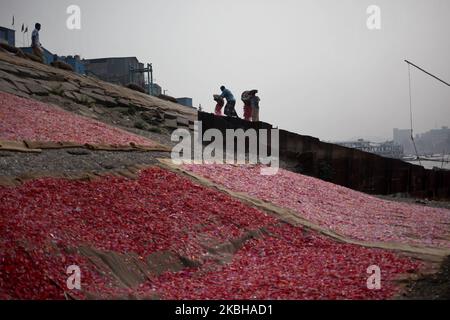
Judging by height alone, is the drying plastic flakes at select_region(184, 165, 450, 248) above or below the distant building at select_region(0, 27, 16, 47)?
below

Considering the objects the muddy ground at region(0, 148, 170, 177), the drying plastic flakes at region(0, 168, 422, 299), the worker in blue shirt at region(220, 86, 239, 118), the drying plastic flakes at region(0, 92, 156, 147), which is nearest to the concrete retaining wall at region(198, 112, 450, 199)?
the worker in blue shirt at region(220, 86, 239, 118)

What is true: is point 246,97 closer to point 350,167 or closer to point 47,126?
point 350,167

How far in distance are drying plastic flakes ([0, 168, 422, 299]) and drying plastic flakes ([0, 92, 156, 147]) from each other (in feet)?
11.9

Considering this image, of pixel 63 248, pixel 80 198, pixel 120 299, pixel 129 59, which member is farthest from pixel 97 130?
pixel 129 59

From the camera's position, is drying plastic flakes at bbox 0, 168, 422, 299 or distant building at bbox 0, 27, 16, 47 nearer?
drying plastic flakes at bbox 0, 168, 422, 299

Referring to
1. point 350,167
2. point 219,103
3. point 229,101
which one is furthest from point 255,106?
point 350,167

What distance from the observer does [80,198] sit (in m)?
7.75

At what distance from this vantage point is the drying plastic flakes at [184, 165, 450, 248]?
32.1 feet

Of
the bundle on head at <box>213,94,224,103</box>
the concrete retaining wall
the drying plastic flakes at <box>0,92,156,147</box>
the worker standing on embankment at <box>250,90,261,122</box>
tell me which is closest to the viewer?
the drying plastic flakes at <box>0,92,156,147</box>

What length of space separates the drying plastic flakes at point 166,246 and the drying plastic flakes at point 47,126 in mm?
Answer: 3621

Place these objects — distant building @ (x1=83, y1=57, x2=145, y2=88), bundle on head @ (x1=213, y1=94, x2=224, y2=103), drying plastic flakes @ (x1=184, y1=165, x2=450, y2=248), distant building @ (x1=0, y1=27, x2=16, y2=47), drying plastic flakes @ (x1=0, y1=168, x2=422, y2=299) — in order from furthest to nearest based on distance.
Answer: distant building @ (x1=83, y1=57, x2=145, y2=88) < distant building @ (x1=0, y1=27, x2=16, y2=47) < bundle on head @ (x1=213, y1=94, x2=224, y2=103) < drying plastic flakes @ (x1=184, y1=165, x2=450, y2=248) < drying plastic flakes @ (x1=0, y1=168, x2=422, y2=299)

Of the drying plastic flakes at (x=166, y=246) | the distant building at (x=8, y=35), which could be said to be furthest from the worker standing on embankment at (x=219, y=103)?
the distant building at (x=8, y=35)

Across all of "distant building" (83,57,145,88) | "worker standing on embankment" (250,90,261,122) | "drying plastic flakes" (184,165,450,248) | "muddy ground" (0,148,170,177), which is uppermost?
"distant building" (83,57,145,88)

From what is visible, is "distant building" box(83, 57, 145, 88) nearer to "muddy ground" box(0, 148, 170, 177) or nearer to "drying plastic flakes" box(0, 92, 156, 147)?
"drying plastic flakes" box(0, 92, 156, 147)
